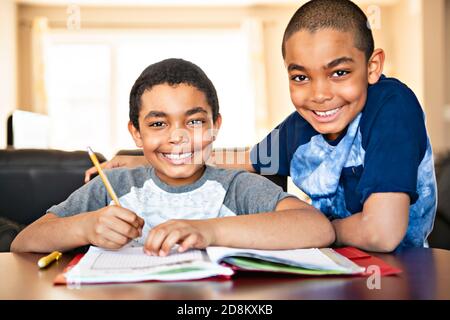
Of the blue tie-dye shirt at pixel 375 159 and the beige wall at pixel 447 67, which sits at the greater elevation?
the beige wall at pixel 447 67

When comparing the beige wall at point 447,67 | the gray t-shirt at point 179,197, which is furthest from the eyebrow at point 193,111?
the beige wall at point 447,67

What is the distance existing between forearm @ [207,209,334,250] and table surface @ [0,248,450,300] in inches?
5.7

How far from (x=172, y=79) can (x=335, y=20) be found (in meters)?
0.32

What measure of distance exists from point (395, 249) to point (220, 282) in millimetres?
400

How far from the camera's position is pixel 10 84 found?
670 centimetres

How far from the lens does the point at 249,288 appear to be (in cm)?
61

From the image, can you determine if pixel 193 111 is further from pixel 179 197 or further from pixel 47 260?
pixel 47 260

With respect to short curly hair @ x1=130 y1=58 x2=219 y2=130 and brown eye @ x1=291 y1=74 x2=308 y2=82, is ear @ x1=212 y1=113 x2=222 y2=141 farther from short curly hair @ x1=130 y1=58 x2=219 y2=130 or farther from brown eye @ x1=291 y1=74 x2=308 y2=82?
brown eye @ x1=291 y1=74 x2=308 y2=82

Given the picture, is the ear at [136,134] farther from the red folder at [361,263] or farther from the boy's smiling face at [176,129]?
the red folder at [361,263]

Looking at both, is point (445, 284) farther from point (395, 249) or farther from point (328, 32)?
point (328, 32)

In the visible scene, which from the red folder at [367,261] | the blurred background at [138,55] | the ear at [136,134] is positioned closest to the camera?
the red folder at [367,261]

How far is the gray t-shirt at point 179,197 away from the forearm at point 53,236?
0.11m

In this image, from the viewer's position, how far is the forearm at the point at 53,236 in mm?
870

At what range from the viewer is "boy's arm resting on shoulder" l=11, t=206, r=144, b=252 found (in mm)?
795
